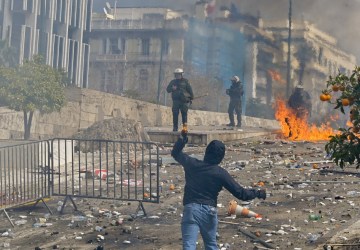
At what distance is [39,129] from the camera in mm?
28906

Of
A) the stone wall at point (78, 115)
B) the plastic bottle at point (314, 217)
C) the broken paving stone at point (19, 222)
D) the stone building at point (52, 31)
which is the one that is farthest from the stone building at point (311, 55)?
the broken paving stone at point (19, 222)

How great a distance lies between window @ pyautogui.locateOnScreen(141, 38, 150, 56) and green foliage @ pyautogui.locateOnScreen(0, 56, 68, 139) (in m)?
55.0

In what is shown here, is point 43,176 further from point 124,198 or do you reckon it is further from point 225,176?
point 225,176

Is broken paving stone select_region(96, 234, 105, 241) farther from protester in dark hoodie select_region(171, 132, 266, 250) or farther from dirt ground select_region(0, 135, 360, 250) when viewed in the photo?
protester in dark hoodie select_region(171, 132, 266, 250)

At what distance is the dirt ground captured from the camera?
9.72 meters

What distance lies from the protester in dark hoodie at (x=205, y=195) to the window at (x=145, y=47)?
76536 millimetres

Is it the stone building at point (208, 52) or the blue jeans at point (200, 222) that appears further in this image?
the stone building at point (208, 52)

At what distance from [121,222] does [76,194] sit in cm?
197

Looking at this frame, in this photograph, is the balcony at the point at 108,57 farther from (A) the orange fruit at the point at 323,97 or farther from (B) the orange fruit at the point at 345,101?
(B) the orange fruit at the point at 345,101

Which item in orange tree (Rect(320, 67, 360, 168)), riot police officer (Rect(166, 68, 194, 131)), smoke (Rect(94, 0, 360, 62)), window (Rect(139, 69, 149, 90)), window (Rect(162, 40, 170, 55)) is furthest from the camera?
window (Rect(162, 40, 170, 55))

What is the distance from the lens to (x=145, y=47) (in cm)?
8481

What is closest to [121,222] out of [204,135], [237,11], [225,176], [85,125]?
[225,176]

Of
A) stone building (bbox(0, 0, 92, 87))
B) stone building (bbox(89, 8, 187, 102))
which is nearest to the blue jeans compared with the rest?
stone building (bbox(0, 0, 92, 87))

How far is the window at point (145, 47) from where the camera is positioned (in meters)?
84.1
